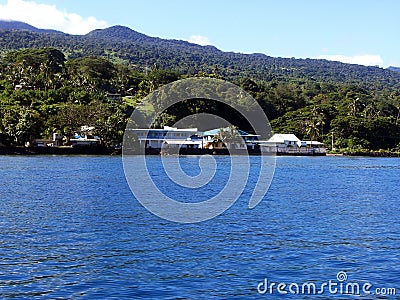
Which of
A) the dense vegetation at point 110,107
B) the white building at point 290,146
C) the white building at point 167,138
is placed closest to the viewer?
the dense vegetation at point 110,107

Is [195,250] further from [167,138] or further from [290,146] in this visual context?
[290,146]

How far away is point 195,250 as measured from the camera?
18.1 meters

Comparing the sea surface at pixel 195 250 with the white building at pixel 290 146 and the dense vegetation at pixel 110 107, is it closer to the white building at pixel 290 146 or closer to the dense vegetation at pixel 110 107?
the dense vegetation at pixel 110 107

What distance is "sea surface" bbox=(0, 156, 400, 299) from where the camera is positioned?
1407cm

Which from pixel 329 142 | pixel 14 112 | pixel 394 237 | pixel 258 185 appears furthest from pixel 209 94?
pixel 394 237

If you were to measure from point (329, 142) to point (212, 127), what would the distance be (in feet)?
77.7

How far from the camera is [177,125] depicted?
117m

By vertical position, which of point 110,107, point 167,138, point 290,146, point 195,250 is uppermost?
point 110,107

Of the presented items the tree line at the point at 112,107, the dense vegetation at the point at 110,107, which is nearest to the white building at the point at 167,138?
the tree line at the point at 112,107

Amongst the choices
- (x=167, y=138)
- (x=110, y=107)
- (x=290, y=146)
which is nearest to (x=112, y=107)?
(x=110, y=107)

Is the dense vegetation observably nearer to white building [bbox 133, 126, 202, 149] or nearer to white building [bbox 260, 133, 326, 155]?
white building [bbox 133, 126, 202, 149]

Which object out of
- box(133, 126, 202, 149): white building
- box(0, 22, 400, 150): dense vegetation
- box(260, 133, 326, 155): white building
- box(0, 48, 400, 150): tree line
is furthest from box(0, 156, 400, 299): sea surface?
box(260, 133, 326, 155): white building

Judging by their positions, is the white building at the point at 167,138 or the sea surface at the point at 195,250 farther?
the white building at the point at 167,138

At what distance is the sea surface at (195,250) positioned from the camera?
46.2ft
